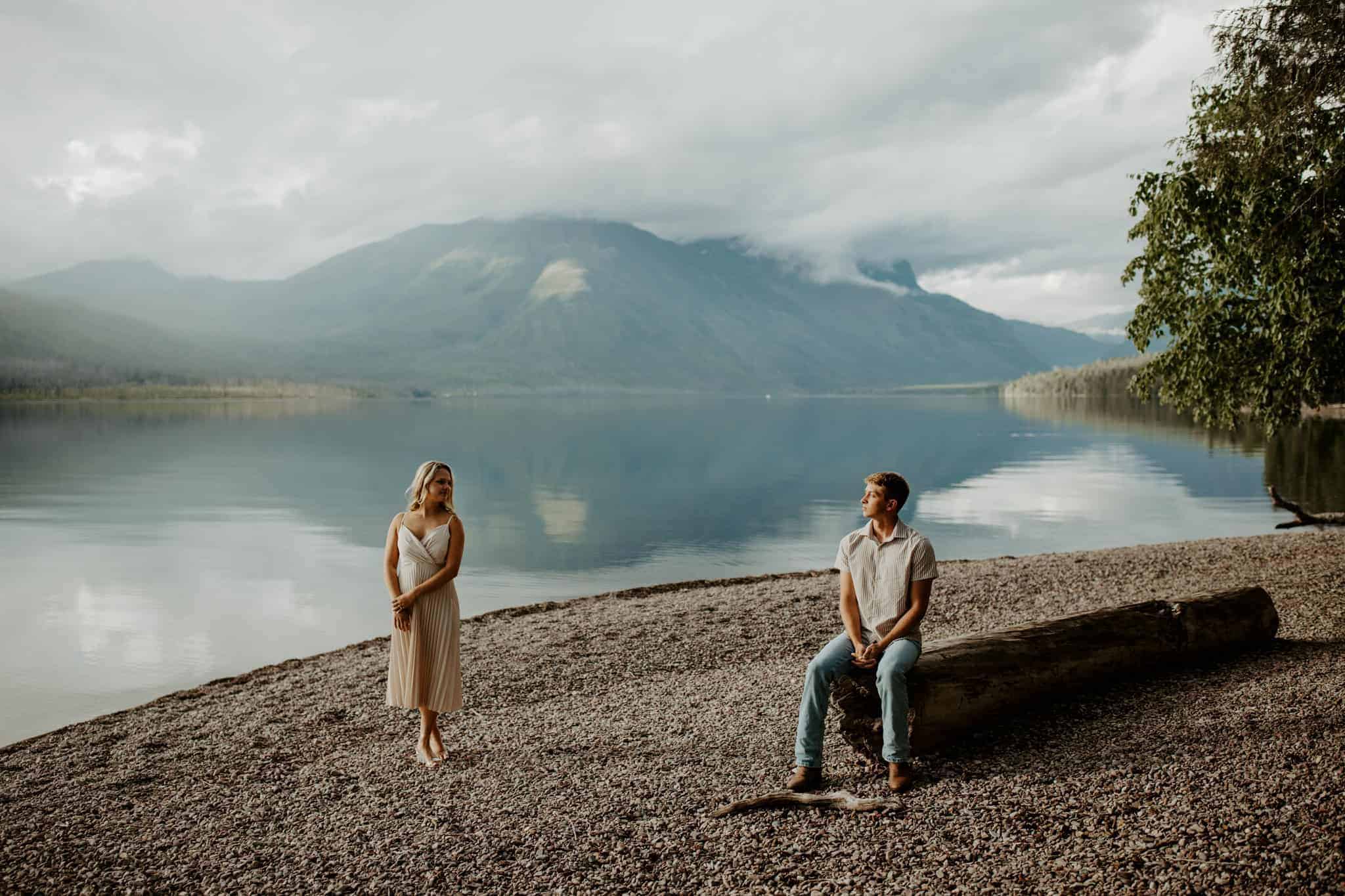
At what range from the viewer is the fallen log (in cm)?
774

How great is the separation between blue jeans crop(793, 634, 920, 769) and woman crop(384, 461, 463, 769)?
3195mm

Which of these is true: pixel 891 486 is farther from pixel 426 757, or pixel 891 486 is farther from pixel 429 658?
pixel 426 757

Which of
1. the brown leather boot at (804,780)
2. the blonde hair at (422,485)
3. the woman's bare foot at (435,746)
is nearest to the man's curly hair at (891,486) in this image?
the brown leather boot at (804,780)

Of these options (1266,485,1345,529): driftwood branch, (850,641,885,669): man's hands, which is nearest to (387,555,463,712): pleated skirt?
(850,641,885,669): man's hands

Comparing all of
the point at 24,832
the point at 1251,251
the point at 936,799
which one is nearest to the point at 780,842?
the point at 936,799

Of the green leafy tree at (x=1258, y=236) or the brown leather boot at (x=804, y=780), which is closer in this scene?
the brown leather boot at (x=804, y=780)

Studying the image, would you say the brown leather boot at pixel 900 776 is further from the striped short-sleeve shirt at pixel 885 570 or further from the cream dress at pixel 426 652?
the cream dress at pixel 426 652

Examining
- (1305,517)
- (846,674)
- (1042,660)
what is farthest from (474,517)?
(846,674)

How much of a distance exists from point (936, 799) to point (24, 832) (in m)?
7.09

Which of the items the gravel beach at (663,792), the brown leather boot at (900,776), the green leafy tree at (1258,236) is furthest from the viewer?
the green leafy tree at (1258,236)

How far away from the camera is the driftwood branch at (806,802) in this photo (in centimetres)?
702

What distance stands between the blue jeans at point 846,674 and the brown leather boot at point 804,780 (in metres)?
0.04

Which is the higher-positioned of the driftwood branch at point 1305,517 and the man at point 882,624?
the man at point 882,624

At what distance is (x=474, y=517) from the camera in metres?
37.1
